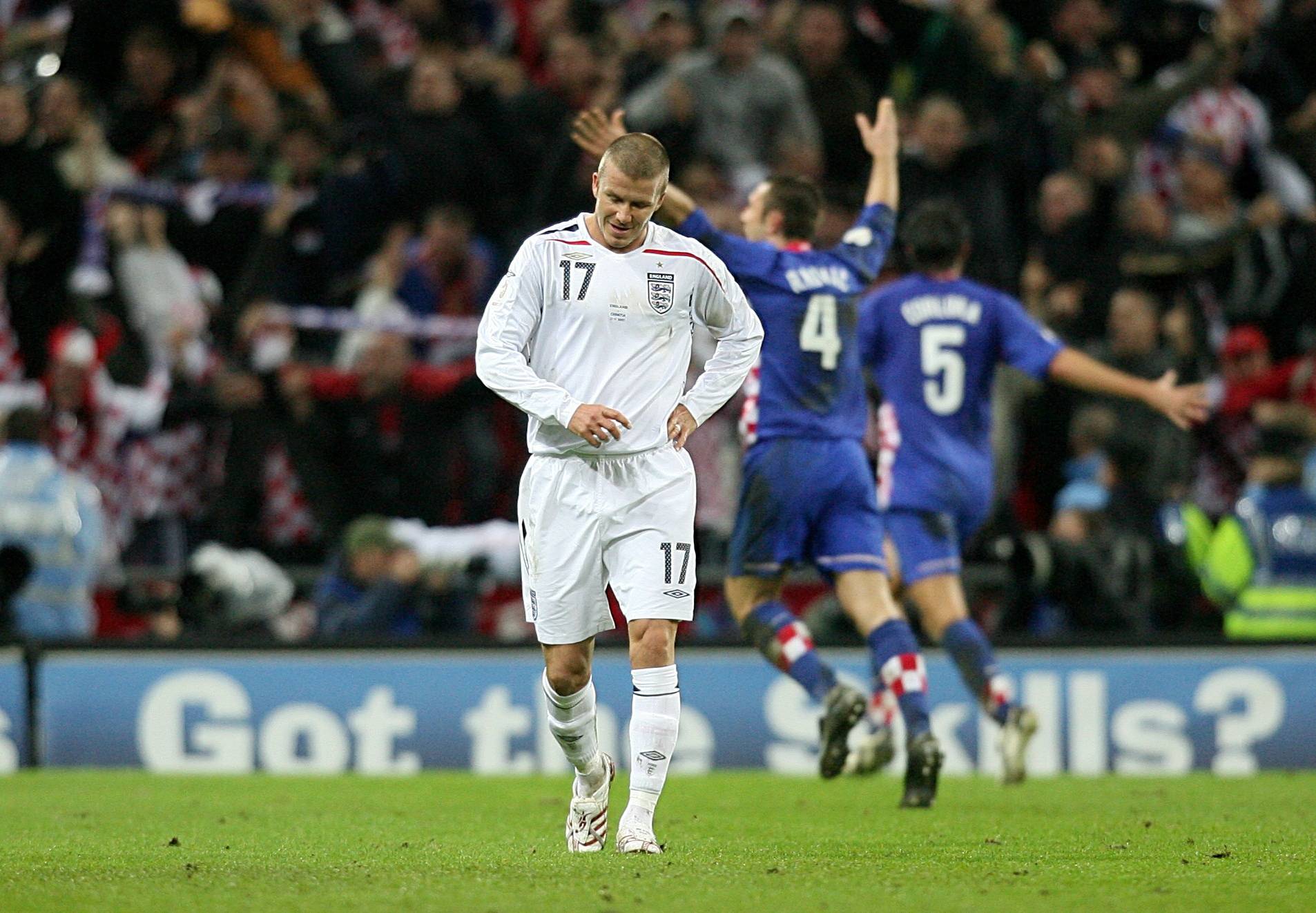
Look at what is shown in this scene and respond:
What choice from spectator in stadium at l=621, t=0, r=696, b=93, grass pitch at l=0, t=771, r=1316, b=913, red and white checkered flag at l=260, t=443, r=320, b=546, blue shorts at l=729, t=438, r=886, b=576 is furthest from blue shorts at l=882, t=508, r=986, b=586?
spectator in stadium at l=621, t=0, r=696, b=93

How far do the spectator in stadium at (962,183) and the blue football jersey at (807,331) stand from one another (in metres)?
4.93

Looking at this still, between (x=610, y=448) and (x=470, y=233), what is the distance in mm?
7850

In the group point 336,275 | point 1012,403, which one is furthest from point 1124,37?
point 336,275

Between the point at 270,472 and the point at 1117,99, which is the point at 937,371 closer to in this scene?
the point at 270,472

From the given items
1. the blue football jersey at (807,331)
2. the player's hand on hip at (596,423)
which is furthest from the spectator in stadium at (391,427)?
the player's hand on hip at (596,423)

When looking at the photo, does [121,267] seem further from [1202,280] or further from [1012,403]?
[1202,280]

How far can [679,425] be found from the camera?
21.8 ft

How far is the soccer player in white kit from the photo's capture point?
6.49 metres

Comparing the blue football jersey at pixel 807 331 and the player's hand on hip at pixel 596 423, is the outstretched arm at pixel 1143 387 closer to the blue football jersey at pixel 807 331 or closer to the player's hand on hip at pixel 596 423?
the blue football jersey at pixel 807 331

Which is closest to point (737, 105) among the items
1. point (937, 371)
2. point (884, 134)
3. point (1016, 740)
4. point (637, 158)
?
point (937, 371)

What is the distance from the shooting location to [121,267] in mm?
13961

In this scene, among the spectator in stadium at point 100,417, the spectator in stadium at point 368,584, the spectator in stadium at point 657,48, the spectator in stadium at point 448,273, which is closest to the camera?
the spectator in stadium at point 368,584

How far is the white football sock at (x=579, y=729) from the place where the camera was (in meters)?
6.79

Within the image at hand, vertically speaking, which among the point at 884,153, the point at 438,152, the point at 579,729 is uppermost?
the point at 438,152
